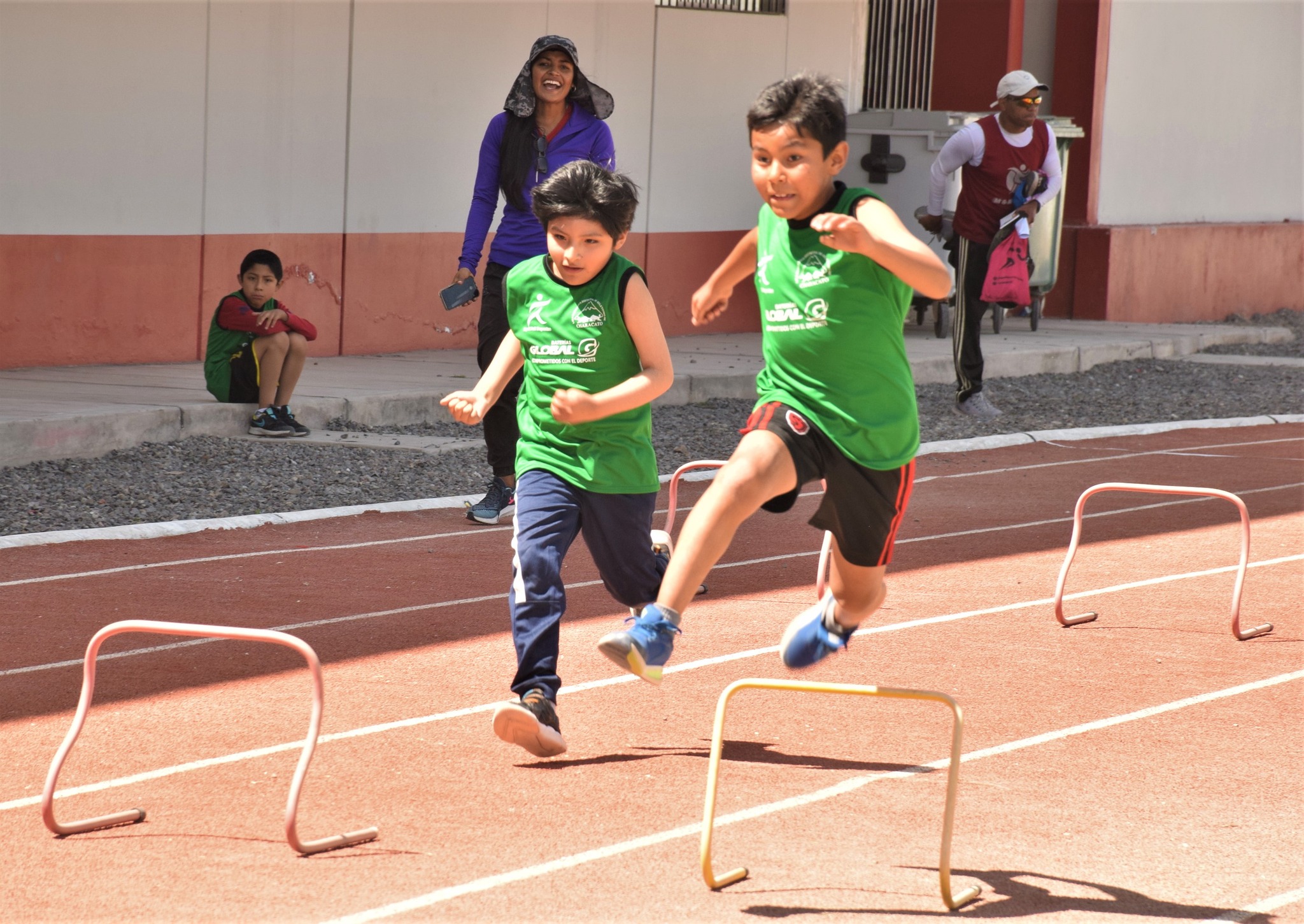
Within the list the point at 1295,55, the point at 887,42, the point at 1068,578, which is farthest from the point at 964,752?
the point at 1295,55

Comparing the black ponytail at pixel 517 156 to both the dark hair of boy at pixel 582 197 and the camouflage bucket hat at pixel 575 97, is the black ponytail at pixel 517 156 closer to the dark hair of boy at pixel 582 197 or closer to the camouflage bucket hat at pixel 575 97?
the camouflage bucket hat at pixel 575 97

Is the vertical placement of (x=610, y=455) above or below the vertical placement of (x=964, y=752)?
above

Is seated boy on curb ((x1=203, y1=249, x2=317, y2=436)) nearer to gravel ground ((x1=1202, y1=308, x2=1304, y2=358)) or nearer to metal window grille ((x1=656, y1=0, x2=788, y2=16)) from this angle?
metal window grille ((x1=656, y1=0, x2=788, y2=16))

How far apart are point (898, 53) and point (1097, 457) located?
8851mm

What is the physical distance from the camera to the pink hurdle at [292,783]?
14.6ft

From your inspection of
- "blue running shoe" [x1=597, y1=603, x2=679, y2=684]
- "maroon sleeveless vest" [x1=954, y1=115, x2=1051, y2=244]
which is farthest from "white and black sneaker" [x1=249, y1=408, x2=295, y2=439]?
"blue running shoe" [x1=597, y1=603, x2=679, y2=684]

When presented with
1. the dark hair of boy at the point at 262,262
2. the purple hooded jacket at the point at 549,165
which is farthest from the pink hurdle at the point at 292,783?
the dark hair of boy at the point at 262,262

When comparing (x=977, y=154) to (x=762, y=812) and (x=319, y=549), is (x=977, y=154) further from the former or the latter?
(x=762, y=812)

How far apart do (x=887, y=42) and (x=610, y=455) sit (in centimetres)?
1582

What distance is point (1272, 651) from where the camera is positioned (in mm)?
7262

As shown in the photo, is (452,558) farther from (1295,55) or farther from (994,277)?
(1295,55)

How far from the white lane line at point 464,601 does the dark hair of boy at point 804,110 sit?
263 centimetres

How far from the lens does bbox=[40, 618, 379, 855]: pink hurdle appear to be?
445 cm

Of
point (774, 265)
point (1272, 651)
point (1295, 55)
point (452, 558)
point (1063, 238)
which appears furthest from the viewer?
point (1295, 55)
